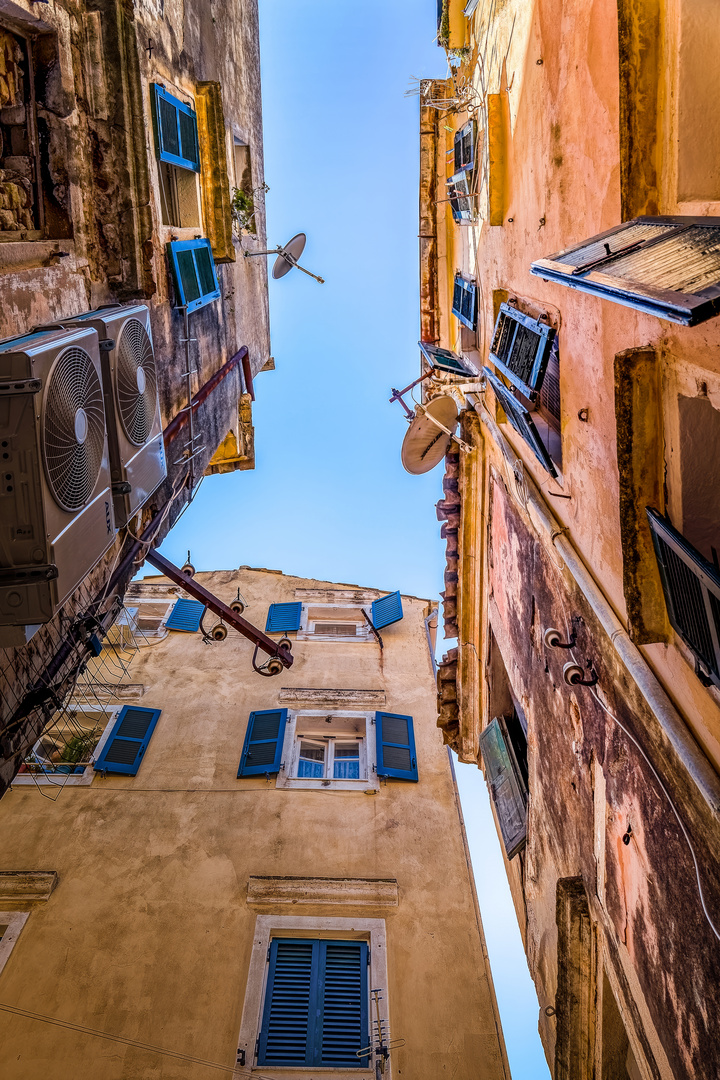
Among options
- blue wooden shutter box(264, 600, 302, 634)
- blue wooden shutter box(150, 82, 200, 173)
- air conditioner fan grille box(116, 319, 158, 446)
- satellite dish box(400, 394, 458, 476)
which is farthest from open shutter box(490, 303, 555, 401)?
blue wooden shutter box(264, 600, 302, 634)

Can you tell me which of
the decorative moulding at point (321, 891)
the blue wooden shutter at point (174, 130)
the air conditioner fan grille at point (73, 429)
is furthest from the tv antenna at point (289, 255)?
the decorative moulding at point (321, 891)

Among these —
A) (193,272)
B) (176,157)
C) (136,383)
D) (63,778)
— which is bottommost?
(63,778)

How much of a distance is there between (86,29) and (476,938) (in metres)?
11.2

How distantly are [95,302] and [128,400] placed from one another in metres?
1.55

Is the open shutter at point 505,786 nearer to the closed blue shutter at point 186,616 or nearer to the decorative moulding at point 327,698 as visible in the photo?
the decorative moulding at point 327,698

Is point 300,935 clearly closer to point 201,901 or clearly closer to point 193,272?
point 201,901

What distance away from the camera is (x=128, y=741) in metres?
10.7

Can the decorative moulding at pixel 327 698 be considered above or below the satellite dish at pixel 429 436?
below

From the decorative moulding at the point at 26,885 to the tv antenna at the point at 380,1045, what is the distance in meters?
4.70

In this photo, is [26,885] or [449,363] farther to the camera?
[449,363]

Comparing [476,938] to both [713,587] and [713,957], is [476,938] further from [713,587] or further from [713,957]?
[713,587]

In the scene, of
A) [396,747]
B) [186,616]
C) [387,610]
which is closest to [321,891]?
[396,747]

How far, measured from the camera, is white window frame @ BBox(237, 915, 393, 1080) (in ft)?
23.2

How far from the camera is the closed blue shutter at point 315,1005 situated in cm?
719
